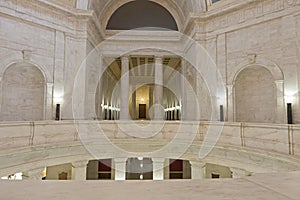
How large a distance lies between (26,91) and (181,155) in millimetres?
9095

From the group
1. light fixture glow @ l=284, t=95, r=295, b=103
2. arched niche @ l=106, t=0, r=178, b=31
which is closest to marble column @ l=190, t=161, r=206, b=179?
light fixture glow @ l=284, t=95, r=295, b=103

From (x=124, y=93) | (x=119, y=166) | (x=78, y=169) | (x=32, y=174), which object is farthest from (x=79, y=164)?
(x=124, y=93)

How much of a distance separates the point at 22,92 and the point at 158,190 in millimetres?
12923

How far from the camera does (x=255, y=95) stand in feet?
42.0

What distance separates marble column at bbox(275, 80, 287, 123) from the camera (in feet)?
36.1

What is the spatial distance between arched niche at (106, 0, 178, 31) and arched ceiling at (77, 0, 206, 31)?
10.8 inches

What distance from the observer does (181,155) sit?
394 inches

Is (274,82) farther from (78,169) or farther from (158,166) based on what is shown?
(78,169)

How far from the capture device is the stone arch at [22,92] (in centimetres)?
1191

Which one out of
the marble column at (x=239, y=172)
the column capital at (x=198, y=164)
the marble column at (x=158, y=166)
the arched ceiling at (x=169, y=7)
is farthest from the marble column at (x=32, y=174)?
the arched ceiling at (x=169, y=7)

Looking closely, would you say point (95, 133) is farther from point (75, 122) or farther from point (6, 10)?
point (6, 10)

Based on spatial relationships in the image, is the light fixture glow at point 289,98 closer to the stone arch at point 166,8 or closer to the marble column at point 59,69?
the stone arch at point 166,8

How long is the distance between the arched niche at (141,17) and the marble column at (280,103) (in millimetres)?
10448

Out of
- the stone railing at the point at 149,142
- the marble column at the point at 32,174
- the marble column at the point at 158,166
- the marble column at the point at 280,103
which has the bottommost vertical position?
the marble column at the point at 158,166
